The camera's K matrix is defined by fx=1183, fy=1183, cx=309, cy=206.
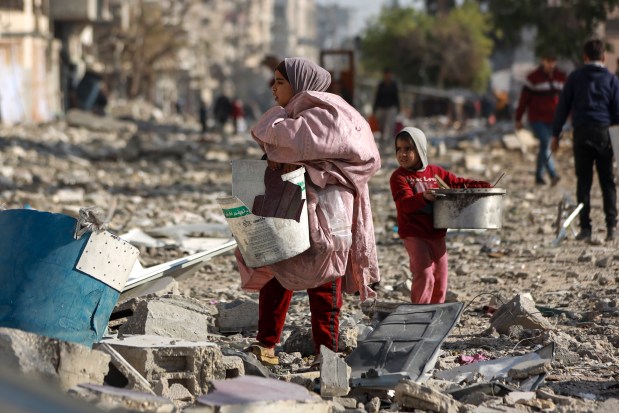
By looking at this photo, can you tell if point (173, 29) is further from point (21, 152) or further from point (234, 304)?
point (234, 304)

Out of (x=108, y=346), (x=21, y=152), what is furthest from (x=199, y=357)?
(x=21, y=152)

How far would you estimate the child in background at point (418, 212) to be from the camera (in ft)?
19.3

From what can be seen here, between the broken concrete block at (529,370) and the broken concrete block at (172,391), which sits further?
the broken concrete block at (529,370)

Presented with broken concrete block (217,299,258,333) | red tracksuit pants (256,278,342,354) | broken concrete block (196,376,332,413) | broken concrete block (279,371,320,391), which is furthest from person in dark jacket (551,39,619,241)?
broken concrete block (196,376,332,413)

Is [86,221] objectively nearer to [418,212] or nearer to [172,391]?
[172,391]

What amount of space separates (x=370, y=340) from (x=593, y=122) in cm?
468

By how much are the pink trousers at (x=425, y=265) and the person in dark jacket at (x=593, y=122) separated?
3.36 meters

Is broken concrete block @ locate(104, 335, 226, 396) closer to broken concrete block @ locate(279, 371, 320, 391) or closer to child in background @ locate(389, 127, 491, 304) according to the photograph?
broken concrete block @ locate(279, 371, 320, 391)

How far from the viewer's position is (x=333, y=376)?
14.6ft

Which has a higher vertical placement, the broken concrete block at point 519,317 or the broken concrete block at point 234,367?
the broken concrete block at point 234,367

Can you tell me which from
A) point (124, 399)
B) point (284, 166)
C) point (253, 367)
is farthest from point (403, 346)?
point (124, 399)

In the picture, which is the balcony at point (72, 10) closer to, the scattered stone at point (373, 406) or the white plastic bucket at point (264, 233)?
the white plastic bucket at point (264, 233)

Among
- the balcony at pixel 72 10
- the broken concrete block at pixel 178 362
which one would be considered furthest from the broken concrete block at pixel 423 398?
the balcony at pixel 72 10

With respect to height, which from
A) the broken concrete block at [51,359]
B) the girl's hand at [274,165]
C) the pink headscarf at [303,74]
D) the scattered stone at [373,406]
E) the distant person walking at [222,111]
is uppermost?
the pink headscarf at [303,74]
